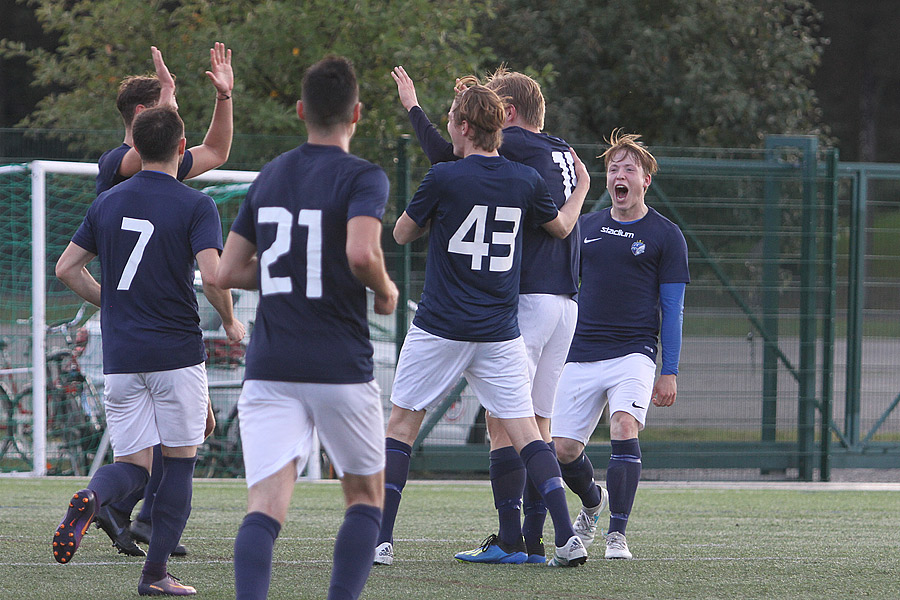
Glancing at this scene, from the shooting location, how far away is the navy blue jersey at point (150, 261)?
14.2 feet

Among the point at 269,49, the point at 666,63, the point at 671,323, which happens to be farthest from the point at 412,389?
the point at 666,63

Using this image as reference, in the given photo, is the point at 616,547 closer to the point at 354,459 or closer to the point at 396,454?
the point at 396,454

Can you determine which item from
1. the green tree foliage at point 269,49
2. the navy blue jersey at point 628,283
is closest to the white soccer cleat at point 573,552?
the navy blue jersey at point 628,283

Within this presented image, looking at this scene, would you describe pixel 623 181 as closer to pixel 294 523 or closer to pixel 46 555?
pixel 294 523

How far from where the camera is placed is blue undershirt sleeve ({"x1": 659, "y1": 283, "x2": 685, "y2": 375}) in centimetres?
545

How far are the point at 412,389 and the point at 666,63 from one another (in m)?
12.4

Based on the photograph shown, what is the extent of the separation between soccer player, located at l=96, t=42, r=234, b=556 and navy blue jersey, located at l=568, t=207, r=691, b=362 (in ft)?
5.98

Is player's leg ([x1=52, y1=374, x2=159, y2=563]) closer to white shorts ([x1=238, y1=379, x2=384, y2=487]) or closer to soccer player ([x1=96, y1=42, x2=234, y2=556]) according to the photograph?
soccer player ([x1=96, y1=42, x2=234, y2=556])

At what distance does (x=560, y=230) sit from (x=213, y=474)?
16.7 feet

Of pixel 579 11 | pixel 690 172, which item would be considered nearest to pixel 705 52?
pixel 579 11

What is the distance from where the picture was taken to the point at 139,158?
16.1ft

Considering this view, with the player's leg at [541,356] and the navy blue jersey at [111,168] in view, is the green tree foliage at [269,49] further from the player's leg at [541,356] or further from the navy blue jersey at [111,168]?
the player's leg at [541,356]

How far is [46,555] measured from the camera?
519 cm

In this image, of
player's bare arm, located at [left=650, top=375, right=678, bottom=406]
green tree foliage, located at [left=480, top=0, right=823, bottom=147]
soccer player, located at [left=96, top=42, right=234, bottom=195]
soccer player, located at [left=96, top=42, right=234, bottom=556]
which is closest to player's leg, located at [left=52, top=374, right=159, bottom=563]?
soccer player, located at [left=96, top=42, right=234, bottom=556]
